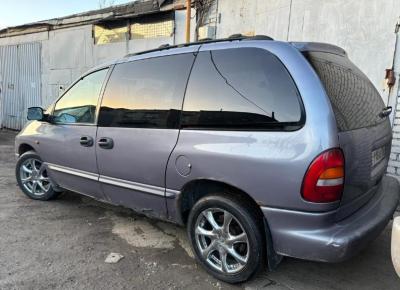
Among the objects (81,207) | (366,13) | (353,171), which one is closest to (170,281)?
(353,171)

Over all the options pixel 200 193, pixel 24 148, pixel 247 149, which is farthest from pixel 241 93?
pixel 24 148

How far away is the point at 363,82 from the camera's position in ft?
10.8

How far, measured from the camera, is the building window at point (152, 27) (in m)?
8.02

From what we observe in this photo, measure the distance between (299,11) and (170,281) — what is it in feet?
14.8

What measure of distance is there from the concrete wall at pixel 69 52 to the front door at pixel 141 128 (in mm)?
4681

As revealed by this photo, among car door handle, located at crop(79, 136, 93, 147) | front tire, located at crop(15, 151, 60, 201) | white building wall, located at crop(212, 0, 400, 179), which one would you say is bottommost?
front tire, located at crop(15, 151, 60, 201)

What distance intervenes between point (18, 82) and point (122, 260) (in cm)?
1056

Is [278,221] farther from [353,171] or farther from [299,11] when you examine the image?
[299,11]

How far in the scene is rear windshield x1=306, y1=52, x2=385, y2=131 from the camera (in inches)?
106

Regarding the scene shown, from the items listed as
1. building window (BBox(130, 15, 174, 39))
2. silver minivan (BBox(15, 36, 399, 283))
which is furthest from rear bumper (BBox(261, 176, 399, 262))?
building window (BBox(130, 15, 174, 39))

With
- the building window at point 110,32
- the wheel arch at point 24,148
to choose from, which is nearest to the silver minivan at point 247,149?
the wheel arch at point 24,148

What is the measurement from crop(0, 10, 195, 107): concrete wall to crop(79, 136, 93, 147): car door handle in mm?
4641

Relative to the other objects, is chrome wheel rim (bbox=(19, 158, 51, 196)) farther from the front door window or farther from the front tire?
the front door window

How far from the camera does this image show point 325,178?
2.50 m
